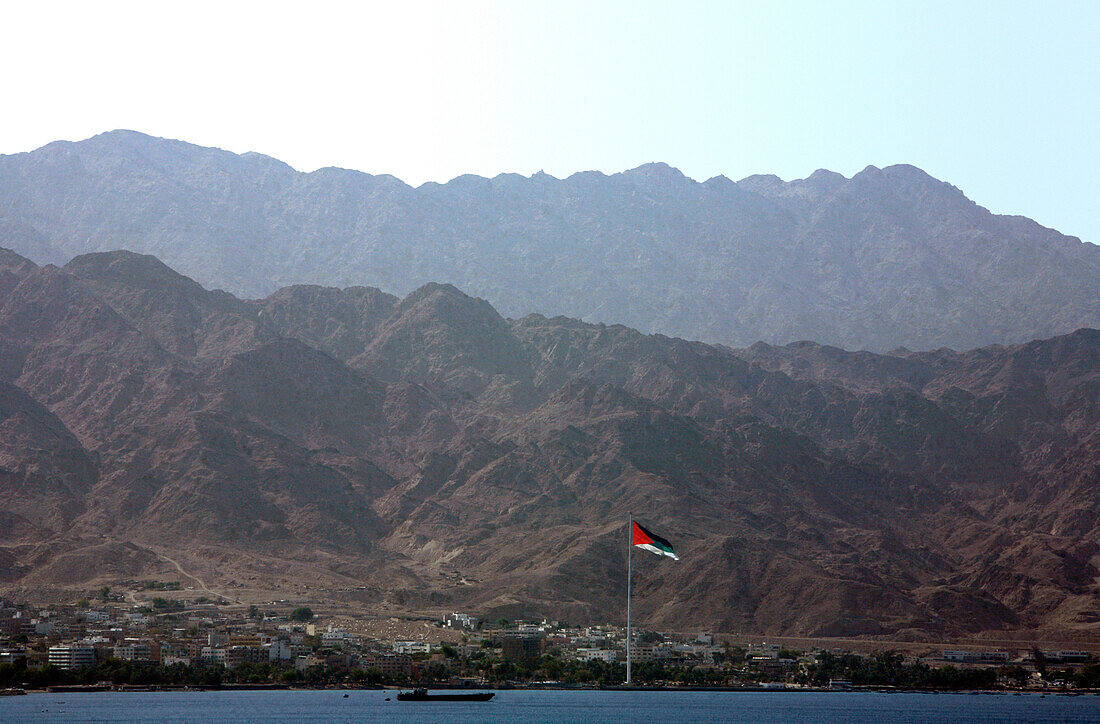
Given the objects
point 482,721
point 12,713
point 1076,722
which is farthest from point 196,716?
point 1076,722

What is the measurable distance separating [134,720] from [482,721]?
40897 mm

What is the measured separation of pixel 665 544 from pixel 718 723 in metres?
37.1

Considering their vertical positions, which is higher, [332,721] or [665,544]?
[665,544]

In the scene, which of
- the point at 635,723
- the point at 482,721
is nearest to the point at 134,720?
the point at 482,721

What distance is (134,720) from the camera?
640 feet

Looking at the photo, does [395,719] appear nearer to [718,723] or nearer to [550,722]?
[550,722]

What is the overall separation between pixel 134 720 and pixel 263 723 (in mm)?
15920

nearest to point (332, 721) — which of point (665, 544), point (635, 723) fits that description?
point (635, 723)

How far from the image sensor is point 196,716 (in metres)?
200

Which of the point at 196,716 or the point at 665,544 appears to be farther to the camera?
the point at 196,716

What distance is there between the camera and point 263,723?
7569 inches

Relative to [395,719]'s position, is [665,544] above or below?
above

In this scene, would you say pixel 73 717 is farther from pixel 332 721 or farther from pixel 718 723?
pixel 718 723

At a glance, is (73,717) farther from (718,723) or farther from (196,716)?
(718,723)
